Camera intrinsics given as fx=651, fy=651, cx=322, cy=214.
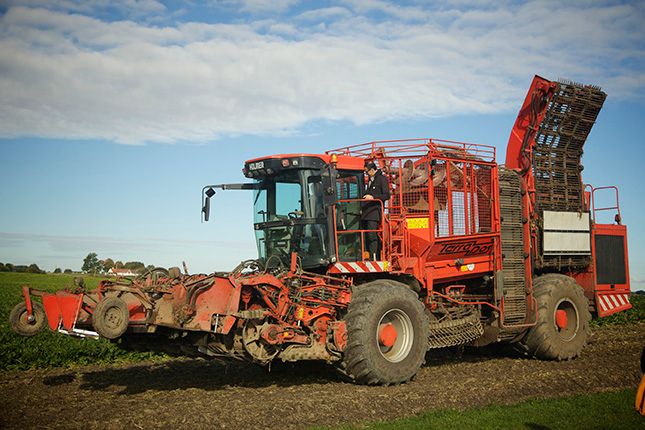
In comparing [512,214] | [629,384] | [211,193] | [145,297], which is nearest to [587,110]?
[512,214]

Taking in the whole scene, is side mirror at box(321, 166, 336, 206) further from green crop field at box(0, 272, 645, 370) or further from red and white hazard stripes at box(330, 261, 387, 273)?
green crop field at box(0, 272, 645, 370)

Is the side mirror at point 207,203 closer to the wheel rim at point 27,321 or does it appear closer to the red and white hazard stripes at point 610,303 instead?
A: the wheel rim at point 27,321

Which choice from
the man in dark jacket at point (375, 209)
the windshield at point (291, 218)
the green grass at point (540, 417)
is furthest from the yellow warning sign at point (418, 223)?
the green grass at point (540, 417)

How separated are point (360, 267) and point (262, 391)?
8.19ft

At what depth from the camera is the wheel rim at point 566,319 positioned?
44.3 ft

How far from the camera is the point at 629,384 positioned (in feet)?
33.8

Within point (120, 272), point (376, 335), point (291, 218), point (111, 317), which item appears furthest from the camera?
point (291, 218)

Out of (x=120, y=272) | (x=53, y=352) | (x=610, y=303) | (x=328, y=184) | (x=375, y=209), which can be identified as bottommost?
(x=53, y=352)

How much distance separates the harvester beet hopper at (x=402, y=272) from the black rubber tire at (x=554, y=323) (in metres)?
0.03

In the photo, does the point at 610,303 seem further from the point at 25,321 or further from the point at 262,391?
the point at 25,321

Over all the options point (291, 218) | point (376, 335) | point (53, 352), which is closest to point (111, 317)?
point (291, 218)

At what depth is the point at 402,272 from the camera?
11.1 meters

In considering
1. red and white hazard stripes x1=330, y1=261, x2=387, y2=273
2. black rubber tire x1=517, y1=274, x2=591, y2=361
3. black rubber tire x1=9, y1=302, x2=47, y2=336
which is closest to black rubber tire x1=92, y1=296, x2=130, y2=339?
black rubber tire x1=9, y1=302, x2=47, y2=336

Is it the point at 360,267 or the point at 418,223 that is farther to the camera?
the point at 418,223
